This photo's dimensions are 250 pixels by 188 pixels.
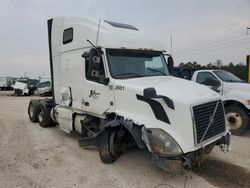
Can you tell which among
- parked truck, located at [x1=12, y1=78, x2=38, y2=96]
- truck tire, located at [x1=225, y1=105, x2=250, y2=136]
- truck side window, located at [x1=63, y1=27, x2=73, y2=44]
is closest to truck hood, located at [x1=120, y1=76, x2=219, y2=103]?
truck side window, located at [x1=63, y1=27, x2=73, y2=44]

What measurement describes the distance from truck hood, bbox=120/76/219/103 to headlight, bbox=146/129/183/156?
667mm

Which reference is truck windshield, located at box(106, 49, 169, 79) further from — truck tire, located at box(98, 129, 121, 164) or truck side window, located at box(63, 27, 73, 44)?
truck side window, located at box(63, 27, 73, 44)

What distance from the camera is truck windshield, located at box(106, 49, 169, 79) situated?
18.0 feet

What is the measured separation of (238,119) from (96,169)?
5149 mm

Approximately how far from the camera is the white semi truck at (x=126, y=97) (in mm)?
4297

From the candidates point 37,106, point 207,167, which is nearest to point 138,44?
point 207,167

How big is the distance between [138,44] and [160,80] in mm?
1095

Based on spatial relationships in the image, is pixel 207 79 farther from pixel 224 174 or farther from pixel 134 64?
pixel 224 174

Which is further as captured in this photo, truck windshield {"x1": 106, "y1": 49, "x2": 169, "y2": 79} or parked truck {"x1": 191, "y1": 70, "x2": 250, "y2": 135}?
parked truck {"x1": 191, "y1": 70, "x2": 250, "y2": 135}

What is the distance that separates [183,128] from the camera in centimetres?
423

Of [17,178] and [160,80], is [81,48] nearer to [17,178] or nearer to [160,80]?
[160,80]

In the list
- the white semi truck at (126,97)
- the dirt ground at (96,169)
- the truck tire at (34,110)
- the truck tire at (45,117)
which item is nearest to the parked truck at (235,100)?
the dirt ground at (96,169)

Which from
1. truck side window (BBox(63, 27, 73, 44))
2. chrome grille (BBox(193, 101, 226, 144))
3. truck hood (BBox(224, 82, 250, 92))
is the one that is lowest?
chrome grille (BBox(193, 101, 226, 144))

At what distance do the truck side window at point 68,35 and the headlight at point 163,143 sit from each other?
3883 millimetres
